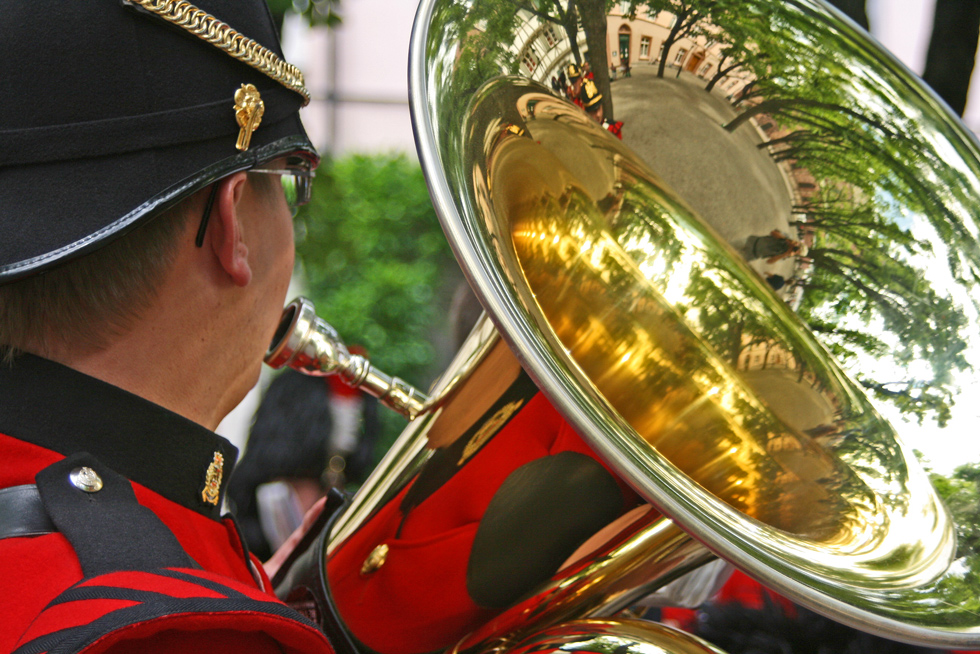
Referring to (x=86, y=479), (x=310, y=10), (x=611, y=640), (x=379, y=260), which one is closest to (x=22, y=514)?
(x=86, y=479)

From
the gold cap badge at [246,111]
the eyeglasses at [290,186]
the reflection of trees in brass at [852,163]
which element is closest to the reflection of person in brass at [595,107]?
the reflection of trees in brass at [852,163]

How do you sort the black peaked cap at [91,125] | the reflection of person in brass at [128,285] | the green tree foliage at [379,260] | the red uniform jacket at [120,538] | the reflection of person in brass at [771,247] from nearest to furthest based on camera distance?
the red uniform jacket at [120,538] < the reflection of person in brass at [128,285] < the black peaked cap at [91,125] < the reflection of person in brass at [771,247] < the green tree foliage at [379,260]

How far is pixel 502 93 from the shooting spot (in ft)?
4.41

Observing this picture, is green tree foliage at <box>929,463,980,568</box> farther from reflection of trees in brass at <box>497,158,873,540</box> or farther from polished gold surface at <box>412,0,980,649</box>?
reflection of trees in brass at <box>497,158,873,540</box>

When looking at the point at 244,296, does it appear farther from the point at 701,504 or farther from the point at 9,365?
the point at 701,504

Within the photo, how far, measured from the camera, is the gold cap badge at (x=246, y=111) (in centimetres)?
113

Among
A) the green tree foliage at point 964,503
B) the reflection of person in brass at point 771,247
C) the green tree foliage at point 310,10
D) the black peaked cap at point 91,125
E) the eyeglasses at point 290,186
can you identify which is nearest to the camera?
the black peaked cap at point 91,125

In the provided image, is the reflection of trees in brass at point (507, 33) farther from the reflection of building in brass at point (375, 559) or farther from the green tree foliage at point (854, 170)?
the reflection of building in brass at point (375, 559)

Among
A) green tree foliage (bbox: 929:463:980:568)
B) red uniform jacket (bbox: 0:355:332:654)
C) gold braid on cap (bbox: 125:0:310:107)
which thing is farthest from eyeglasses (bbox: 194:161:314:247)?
green tree foliage (bbox: 929:463:980:568)

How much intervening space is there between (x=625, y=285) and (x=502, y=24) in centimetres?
57

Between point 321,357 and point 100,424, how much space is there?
0.46 metres

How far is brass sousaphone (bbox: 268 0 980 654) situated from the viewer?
4.14ft

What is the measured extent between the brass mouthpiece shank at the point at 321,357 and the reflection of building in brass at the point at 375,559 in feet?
0.79

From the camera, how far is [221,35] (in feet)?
3.64
